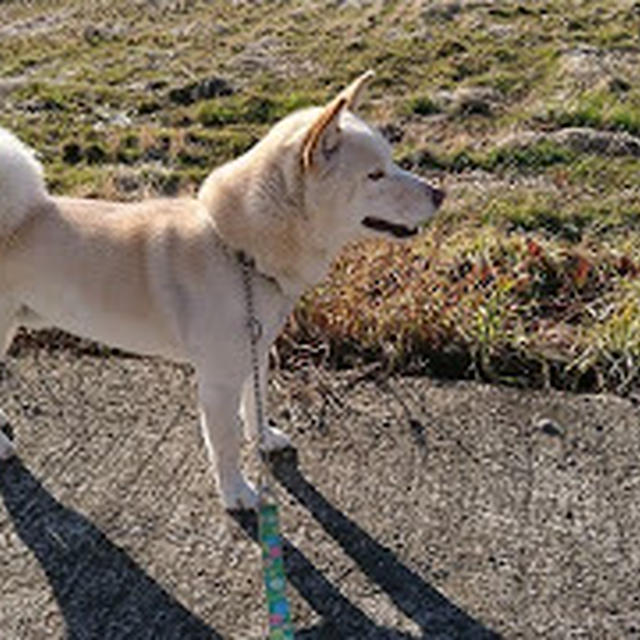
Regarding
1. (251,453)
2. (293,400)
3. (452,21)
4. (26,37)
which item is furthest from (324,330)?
(26,37)

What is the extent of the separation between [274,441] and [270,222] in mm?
865

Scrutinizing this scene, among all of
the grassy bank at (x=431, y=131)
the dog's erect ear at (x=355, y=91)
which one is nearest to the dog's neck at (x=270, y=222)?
the dog's erect ear at (x=355, y=91)

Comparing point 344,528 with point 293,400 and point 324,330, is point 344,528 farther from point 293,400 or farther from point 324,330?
point 324,330

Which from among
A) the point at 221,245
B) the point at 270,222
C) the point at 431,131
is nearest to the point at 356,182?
the point at 270,222

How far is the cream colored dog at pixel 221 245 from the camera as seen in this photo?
2.89 metres

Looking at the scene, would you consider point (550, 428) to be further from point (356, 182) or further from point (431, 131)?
point (431, 131)

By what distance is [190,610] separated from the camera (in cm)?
269

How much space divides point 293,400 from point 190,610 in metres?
1.10

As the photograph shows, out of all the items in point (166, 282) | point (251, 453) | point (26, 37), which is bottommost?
point (26, 37)

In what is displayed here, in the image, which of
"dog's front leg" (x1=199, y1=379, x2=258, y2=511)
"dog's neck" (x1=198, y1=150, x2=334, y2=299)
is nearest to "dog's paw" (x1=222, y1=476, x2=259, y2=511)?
"dog's front leg" (x1=199, y1=379, x2=258, y2=511)

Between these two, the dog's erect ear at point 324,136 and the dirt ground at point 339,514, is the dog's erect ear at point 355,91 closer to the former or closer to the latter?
the dog's erect ear at point 324,136

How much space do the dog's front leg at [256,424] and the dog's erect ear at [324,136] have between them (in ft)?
2.44

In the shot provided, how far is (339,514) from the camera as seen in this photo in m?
3.03

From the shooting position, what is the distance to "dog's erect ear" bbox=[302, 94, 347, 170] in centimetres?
275
